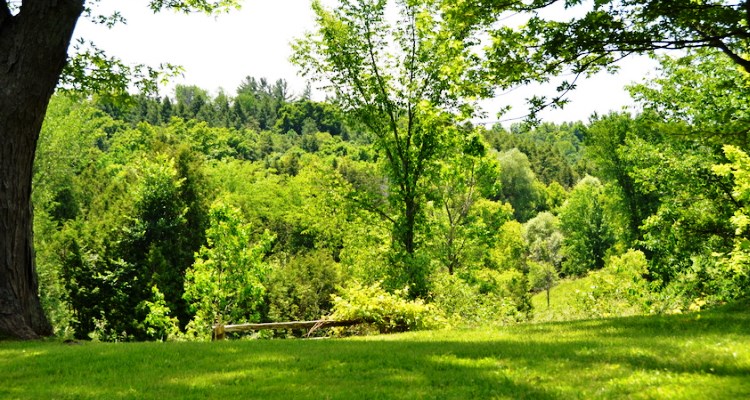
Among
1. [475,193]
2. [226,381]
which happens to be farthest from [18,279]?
[475,193]

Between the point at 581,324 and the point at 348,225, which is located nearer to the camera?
the point at 581,324

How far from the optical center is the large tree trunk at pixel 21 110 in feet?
30.8

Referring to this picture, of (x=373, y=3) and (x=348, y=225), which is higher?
(x=373, y=3)

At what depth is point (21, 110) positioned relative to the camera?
9469mm

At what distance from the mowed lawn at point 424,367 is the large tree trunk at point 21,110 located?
97 cm

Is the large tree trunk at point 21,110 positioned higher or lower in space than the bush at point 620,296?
higher

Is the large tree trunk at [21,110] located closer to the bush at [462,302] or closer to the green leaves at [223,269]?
the green leaves at [223,269]

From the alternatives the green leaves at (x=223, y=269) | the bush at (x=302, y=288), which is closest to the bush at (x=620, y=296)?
the green leaves at (x=223, y=269)

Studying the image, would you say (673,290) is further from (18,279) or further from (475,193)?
(18,279)

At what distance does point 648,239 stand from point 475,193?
7091 mm

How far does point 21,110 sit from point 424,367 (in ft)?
25.5

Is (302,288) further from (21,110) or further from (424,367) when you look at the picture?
(424,367)

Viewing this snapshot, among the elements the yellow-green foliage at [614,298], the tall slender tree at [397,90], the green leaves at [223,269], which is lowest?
the yellow-green foliage at [614,298]

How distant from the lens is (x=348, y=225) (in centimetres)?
2203
